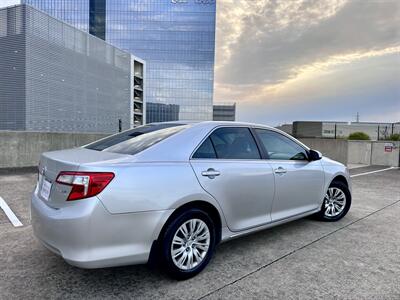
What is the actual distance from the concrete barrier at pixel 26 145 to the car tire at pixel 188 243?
9187mm

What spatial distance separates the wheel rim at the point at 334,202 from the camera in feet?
14.5

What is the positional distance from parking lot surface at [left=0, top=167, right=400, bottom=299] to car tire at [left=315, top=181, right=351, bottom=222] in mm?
316

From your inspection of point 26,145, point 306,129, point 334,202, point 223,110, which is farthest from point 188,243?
point 223,110

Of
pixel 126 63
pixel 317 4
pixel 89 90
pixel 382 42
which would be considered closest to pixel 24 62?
pixel 89 90

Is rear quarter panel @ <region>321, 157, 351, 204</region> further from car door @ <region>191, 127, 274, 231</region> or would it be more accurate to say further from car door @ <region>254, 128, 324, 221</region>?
car door @ <region>191, 127, 274, 231</region>

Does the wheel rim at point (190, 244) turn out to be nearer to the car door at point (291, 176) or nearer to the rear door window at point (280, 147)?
the car door at point (291, 176)

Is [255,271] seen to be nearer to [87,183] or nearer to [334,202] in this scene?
[87,183]

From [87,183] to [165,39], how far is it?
258 ft

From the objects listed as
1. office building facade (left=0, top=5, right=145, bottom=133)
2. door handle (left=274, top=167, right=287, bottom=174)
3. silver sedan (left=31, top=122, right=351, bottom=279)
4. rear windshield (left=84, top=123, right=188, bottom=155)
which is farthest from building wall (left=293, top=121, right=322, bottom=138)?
office building facade (left=0, top=5, right=145, bottom=133)

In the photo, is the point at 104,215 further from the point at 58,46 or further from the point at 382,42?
the point at 58,46

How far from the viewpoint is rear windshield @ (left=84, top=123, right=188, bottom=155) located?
268 centimetres

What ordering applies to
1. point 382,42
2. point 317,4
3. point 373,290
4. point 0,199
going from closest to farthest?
point 373,290 → point 0,199 → point 317,4 → point 382,42

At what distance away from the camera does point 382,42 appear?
13.2 m

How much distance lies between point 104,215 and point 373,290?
7.95ft
